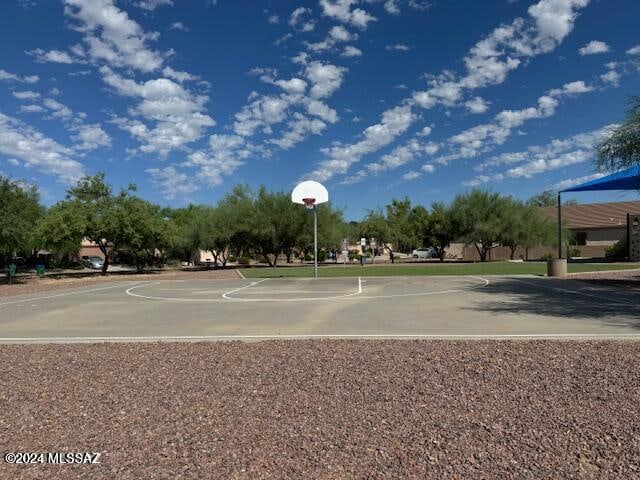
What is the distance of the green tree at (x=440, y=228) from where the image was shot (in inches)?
2090

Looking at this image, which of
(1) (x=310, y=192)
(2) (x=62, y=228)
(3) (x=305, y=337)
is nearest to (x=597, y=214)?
(1) (x=310, y=192)

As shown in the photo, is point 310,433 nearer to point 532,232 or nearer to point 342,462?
point 342,462

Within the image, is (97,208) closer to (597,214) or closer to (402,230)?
(402,230)

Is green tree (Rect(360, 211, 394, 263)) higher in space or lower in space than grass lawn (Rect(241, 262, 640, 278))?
higher

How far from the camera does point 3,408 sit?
17.3ft

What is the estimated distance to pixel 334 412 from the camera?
4934 mm

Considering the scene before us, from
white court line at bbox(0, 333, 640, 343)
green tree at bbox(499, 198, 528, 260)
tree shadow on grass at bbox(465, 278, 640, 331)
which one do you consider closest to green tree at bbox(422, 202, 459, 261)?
green tree at bbox(499, 198, 528, 260)

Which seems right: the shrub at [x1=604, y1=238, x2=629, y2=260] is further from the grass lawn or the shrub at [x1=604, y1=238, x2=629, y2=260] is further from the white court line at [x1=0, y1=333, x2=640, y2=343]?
the white court line at [x1=0, y1=333, x2=640, y2=343]

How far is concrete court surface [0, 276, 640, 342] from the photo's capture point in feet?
31.4

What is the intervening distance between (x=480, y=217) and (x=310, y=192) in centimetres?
2494

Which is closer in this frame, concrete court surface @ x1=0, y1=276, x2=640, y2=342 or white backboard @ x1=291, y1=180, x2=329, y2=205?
concrete court surface @ x1=0, y1=276, x2=640, y2=342

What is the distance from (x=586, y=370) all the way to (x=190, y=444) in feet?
15.4

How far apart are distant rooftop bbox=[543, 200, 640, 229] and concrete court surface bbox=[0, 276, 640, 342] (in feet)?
153

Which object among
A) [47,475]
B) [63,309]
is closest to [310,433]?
[47,475]
